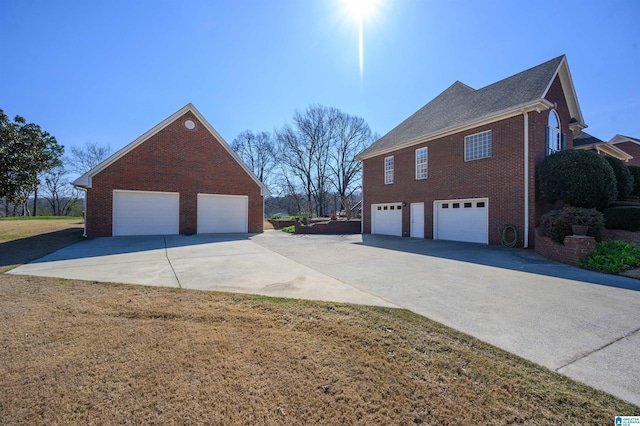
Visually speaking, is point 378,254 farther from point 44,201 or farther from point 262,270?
point 44,201

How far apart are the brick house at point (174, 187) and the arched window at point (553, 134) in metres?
14.5

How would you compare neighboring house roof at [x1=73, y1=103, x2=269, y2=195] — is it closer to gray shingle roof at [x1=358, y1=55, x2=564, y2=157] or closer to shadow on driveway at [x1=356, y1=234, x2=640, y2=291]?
gray shingle roof at [x1=358, y1=55, x2=564, y2=157]

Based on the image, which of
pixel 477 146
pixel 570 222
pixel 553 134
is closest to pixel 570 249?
pixel 570 222

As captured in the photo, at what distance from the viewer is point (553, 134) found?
38.5 ft

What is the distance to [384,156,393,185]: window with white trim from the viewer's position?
16453 mm

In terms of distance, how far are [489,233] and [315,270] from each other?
8641 millimetres

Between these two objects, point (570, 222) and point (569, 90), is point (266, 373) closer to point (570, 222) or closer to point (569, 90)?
point (570, 222)

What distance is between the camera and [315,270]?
6.64m

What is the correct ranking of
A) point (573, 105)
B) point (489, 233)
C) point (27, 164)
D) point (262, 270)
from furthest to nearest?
point (27, 164) < point (573, 105) < point (489, 233) < point (262, 270)

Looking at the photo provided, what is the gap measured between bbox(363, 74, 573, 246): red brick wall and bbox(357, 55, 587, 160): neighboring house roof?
0.41 m

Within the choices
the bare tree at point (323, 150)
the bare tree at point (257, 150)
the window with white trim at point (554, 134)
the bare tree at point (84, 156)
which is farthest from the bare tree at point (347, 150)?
the bare tree at point (84, 156)

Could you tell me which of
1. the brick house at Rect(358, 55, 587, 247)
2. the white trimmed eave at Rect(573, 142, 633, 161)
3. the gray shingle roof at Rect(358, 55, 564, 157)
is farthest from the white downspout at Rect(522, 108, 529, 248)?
the white trimmed eave at Rect(573, 142, 633, 161)

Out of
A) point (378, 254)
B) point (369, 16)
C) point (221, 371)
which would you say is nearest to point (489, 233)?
point (378, 254)

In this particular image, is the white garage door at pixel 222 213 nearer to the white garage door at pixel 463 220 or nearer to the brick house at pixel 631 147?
the white garage door at pixel 463 220
